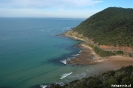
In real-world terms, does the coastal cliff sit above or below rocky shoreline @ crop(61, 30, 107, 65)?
above

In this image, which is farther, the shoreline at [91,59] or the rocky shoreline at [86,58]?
the shoreline at [91,59]

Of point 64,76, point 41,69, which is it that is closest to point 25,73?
point 41,69

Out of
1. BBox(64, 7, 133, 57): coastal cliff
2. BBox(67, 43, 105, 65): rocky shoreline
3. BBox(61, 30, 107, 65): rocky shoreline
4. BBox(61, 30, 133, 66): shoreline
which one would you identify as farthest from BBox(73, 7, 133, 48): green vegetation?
BBox(67, 43, 105, 65): rocky shoreline

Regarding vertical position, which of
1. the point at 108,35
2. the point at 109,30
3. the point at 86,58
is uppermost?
the point at 109,30

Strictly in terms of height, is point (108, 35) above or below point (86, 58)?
above

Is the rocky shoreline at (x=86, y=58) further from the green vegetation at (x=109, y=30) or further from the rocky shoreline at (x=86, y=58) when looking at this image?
the green vegetation at (x=109, y=30)

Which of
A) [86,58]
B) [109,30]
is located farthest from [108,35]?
[86,58]

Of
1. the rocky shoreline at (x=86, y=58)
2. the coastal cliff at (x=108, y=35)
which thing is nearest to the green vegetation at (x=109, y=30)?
the coastal cliff at (x=108, y=35)

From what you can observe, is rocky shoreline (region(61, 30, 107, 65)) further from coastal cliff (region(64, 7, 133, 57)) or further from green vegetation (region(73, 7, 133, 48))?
green vegetation (region(73, 7, 133, 48))

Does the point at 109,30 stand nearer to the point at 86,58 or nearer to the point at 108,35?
the point at 108,35

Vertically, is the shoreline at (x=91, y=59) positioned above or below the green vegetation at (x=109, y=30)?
below

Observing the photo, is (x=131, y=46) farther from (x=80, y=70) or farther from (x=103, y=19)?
(x=103, y=19)
